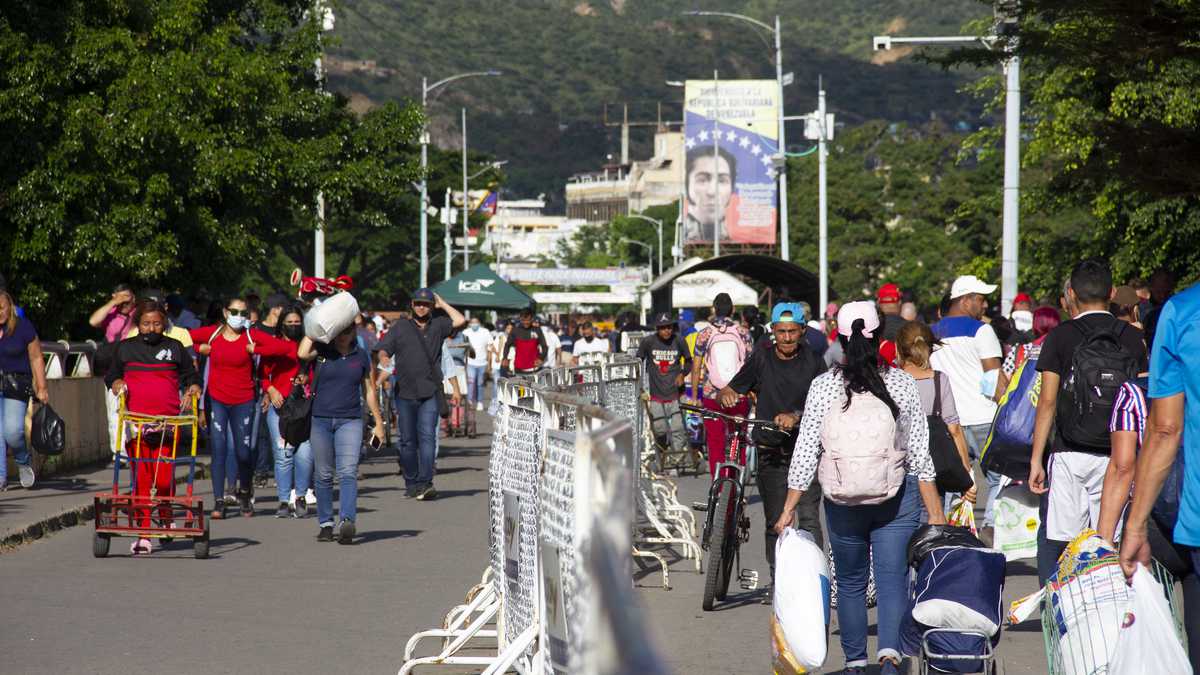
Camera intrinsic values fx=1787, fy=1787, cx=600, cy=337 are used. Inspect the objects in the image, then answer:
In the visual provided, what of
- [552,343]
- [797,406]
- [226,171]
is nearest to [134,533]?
[797,406]

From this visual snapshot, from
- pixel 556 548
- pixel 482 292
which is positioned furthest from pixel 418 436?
pixel 482 292

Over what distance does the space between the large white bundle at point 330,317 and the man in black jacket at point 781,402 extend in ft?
13.0

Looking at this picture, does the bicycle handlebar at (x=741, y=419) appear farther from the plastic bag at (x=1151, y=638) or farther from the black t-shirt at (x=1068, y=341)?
the plastic bag at (x=1151, y=638)

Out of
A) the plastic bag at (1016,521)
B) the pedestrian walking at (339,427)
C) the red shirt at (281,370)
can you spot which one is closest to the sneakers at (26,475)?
the red shirt at (281,370)

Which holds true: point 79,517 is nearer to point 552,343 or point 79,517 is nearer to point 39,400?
point 39,400

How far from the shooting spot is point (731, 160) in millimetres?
83875

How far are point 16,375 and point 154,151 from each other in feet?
25.5

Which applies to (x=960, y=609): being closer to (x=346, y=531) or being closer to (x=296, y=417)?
(x=346, y=531)

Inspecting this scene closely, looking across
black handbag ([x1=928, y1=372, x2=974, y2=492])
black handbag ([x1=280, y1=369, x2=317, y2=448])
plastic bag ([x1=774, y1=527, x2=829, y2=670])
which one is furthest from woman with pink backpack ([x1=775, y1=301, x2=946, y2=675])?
black handbag ([x1=280, y1=369, x2=317, y2=448])

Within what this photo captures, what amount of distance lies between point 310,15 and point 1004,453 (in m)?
20.5

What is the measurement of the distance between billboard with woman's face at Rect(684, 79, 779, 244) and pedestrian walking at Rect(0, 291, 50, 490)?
60.6 m

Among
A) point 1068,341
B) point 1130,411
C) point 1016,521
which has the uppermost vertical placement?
point 1068,341

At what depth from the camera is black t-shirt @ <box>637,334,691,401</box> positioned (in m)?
20.5

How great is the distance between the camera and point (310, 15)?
27.9 metres
